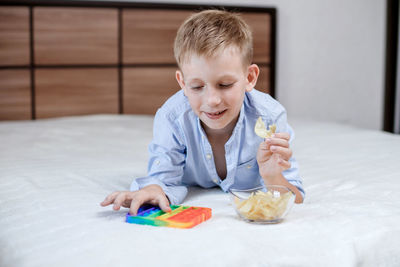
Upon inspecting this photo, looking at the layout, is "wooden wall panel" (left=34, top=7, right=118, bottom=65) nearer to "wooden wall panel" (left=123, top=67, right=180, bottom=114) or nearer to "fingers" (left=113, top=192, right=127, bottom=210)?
"wooden wall panel" (left=123, top=67, right=180, bottom=114)

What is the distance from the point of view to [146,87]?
118 inches

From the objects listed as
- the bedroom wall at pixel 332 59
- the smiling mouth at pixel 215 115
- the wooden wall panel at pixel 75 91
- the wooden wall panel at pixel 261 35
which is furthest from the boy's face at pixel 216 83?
the bedroom wall at pixel 332 59

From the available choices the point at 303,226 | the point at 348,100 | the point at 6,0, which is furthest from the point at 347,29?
the point at 303,226

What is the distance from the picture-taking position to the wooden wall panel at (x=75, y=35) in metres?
2.72

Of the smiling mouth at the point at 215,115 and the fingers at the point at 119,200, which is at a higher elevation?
the smiling mouth at the point at 215,115

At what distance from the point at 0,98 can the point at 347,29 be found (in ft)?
7.92

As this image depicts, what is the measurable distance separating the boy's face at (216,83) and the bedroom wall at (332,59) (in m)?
2.31

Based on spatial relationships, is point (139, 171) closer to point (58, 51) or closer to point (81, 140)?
point (81, 140)

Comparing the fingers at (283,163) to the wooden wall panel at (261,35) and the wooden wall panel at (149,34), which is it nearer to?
the wooden wall panel at (149,34)

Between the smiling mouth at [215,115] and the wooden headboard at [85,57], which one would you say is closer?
the smiling mouth at [215,115]

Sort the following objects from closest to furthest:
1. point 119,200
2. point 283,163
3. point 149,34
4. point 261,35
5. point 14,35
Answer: point 119,200 < point 283,163 < point 14,35 < point 149,34 < point 261,35

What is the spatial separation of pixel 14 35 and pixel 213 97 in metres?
1.92

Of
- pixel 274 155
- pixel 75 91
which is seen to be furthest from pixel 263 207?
pixel 75 91

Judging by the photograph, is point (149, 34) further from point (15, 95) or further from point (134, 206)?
point (134, 206)
